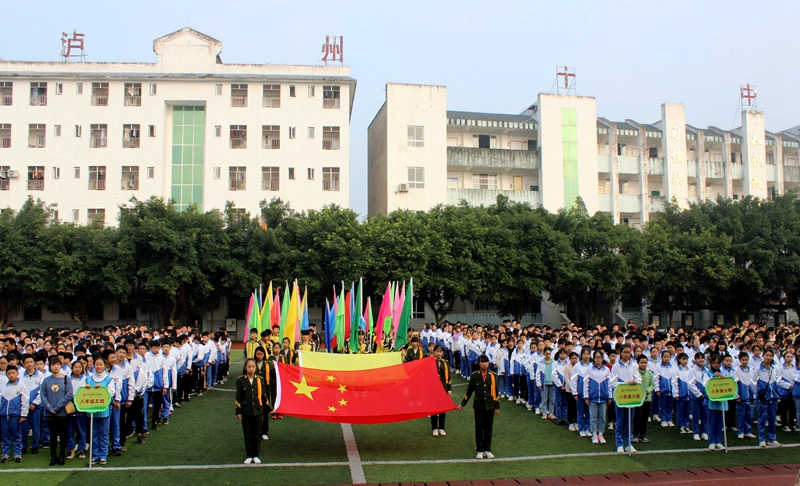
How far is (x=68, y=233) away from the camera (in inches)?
1212

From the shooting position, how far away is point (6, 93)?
127ft

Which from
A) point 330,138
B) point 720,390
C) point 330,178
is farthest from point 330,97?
point 720,390

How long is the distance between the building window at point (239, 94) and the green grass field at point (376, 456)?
29367 millimetres

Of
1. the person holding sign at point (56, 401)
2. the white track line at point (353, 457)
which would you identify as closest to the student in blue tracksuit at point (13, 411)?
the person holding sign at point (56, 401)

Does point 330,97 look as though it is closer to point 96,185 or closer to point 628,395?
point 96,185

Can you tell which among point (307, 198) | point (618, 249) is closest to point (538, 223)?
point (618, 249)

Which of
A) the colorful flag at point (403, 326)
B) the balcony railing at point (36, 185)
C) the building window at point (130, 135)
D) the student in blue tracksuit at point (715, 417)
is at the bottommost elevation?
the student in blue tracksuit at point (715, 417)

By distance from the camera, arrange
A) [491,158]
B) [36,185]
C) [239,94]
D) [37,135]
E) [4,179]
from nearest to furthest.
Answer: [4,179]
[36,185]
[37,135]
[239,94]
[491,158]

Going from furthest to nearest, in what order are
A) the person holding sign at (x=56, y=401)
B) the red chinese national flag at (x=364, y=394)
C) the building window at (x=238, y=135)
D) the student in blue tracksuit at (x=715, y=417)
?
the building window at (x=238, y=135) → the student in blue tracksuit at (x=715, y=417) → the red chinese national flag at (x=364, y=394) → the person holding sign at (x=56, y=401)

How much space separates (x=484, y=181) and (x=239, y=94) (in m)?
16.2

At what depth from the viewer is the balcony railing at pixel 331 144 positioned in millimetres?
39781

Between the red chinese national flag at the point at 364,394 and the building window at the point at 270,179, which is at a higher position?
the building window at the point at 270,179

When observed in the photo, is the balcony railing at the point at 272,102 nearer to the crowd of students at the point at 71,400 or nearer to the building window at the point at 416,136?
the building window at the point at 416,136

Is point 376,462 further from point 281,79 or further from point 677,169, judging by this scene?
point 677,169
